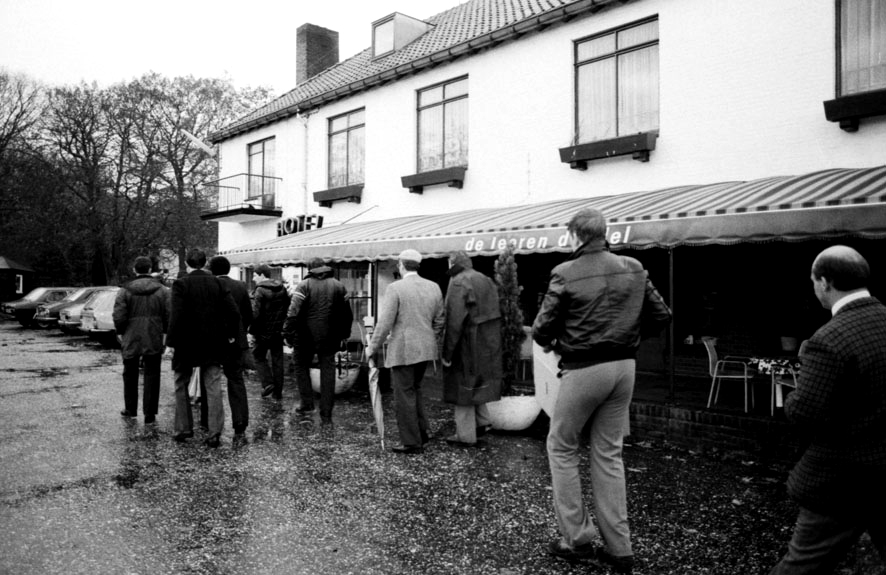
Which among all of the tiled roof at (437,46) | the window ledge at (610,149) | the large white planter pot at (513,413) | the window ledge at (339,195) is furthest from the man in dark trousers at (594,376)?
the window ledge at (339,195)

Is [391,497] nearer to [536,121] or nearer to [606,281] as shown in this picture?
[606,281]

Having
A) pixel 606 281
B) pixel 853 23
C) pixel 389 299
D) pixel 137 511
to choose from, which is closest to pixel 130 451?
pixel 137 511

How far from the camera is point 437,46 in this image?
14.8 metres

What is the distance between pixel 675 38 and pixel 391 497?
317 inches

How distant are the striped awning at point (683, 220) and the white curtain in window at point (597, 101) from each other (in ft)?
3.84

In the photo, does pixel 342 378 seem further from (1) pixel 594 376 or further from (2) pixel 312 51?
(2) pixel 312 51

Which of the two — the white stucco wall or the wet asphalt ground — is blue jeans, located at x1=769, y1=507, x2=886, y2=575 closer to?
the wet asphalt ground

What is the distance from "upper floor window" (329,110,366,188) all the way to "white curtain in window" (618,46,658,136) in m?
6.81

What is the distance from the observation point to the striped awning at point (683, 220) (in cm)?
643

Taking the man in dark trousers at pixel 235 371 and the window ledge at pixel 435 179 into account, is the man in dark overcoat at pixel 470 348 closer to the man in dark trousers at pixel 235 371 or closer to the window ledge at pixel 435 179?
the man in dark trousers at pixel 235 371

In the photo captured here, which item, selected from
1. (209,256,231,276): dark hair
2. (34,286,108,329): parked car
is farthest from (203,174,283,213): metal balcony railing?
(209,256,231,276): dark hair

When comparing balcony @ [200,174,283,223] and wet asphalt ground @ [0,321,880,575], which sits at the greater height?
balcony @ [200,174,283,223]

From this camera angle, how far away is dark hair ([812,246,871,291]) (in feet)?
9.22

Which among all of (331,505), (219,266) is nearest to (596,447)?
(331,505)
